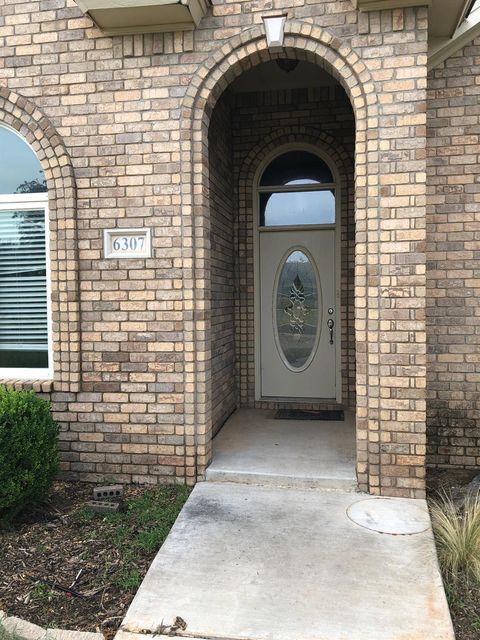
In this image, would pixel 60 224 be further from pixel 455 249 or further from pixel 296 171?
pixel 455 249

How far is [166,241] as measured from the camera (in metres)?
4.13

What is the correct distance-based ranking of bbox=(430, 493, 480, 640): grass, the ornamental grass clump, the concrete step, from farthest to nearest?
the concrete step → the ornamental grass clump → bbox=(430, 493, 480, 640): grass

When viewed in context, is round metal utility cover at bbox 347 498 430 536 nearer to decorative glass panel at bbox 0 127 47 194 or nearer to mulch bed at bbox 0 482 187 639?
mulch bed at bbox 0 482 187 639

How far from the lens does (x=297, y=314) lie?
6.05m

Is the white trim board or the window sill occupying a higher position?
the white trim board

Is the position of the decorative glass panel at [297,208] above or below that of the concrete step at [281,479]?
above

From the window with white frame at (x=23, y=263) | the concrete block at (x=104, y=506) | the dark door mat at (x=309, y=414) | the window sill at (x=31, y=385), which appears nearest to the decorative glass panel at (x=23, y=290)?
the window with white frame at (x=23, y=263)

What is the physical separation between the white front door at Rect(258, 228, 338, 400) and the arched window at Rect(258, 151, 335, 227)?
158 millimetres

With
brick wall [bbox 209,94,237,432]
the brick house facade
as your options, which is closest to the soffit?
the brick house facade

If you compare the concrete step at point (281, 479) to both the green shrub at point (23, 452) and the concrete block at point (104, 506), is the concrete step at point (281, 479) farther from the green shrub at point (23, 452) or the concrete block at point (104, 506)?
the green shrub at point (23, 452)

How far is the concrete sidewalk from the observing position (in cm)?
248

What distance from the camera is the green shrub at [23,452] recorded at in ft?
11.2

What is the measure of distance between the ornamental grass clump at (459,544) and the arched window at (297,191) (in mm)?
3632

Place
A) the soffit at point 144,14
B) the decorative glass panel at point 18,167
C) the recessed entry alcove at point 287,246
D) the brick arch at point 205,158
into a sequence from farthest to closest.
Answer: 1. the recessed entry alcove at point 287,246
2. the decorative glass panel at point 18,167
3. the brick arch at point 205,158
4. the soffit at point 144,14
